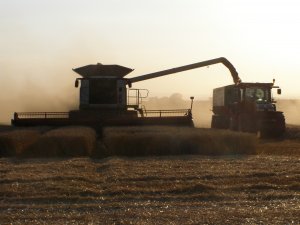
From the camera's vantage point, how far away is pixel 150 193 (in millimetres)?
10898

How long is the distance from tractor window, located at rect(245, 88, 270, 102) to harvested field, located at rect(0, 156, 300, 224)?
46.8ft

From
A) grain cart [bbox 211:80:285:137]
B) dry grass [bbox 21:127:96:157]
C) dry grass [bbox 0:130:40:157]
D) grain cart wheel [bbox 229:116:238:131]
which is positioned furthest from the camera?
grain cart wheel [bbox 229:116:238:131]

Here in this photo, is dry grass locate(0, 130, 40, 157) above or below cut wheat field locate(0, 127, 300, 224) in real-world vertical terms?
above

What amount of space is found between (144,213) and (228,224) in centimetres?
139

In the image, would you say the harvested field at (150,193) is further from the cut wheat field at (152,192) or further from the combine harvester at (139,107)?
the combine harvester at (139,107)

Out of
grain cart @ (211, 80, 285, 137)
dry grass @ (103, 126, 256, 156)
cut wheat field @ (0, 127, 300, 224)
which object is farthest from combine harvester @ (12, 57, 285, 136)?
cut wheat field @ (0, 127, 300, 224)

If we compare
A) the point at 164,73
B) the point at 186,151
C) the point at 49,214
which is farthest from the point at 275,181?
the point at 164,73

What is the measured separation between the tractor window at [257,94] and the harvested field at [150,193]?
1427 cm

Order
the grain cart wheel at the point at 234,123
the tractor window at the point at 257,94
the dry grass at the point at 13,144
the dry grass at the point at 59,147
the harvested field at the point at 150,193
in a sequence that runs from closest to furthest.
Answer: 1. the harvested field at the point at 150,193
2. the dry grass at the point at 59,147
3. the dry grass at the point at 13,144
4. the tractor window at the point at 257,94
5. the grain cart wheel at the point at 234,123

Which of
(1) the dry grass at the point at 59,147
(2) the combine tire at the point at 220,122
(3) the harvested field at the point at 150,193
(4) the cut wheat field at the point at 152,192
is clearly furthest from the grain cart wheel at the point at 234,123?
(3) the harvested field at the point at 150,193

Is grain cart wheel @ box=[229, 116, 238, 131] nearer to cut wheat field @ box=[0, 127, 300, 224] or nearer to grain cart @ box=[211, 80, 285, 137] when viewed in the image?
grain cart @ box=[211, 80, 285, 137]

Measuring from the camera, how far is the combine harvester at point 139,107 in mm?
28594

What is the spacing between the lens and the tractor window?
29.2 meters

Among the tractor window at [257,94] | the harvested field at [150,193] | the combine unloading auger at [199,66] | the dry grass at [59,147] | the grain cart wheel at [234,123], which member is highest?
the combine unloading auger at [199,66]
